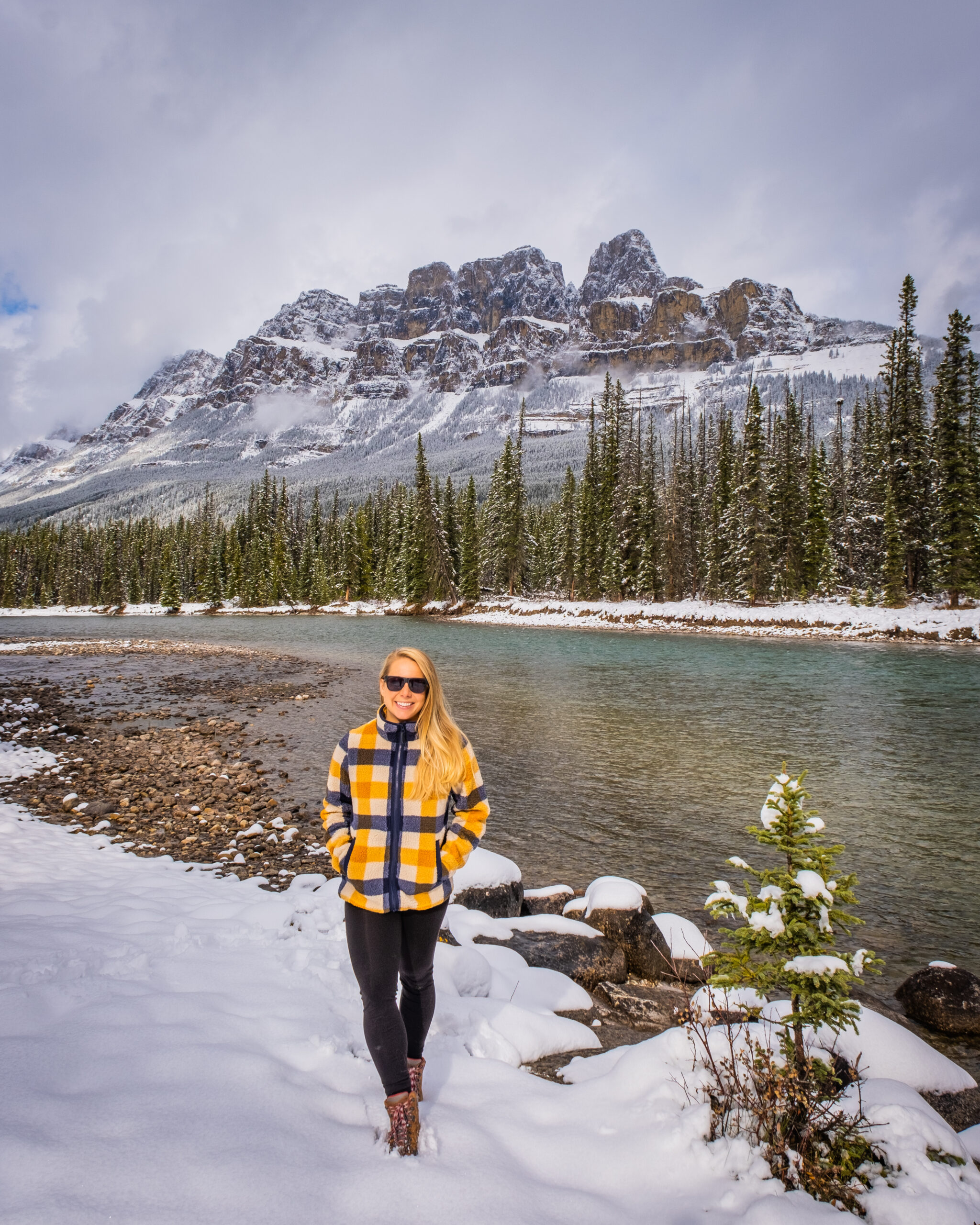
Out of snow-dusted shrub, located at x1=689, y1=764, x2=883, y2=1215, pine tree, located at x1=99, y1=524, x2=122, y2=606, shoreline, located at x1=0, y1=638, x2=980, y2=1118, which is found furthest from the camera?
pine tree, located at x1=99, y1=524, x2=122, y2=606

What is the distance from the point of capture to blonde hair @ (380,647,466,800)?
3082 millimetres

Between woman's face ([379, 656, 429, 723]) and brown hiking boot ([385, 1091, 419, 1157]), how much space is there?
1778 mm

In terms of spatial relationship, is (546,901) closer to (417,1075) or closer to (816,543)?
(417,1075)

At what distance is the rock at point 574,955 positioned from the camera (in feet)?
17.1

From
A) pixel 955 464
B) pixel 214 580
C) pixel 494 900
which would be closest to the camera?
pixel 494 900

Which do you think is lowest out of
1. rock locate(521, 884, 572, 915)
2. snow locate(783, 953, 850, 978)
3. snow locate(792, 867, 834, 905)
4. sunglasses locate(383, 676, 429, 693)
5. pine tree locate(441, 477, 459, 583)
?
rock locate(521, 884, 572, 915)

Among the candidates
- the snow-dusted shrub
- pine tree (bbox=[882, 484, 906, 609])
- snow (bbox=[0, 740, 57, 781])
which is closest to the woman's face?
the snow-dusted shrub

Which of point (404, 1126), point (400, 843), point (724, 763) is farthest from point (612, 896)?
point (724, 763)

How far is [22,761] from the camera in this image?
11344 mm

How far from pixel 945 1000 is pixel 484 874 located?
4041mm

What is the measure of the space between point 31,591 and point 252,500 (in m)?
41.0

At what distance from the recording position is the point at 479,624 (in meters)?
50.7

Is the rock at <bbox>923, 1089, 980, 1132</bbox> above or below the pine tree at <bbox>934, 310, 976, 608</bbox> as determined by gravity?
below

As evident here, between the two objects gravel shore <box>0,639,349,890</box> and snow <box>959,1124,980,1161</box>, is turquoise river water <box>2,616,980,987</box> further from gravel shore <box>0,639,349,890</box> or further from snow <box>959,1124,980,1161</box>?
snow <box>959,1124,980,1161</box>
